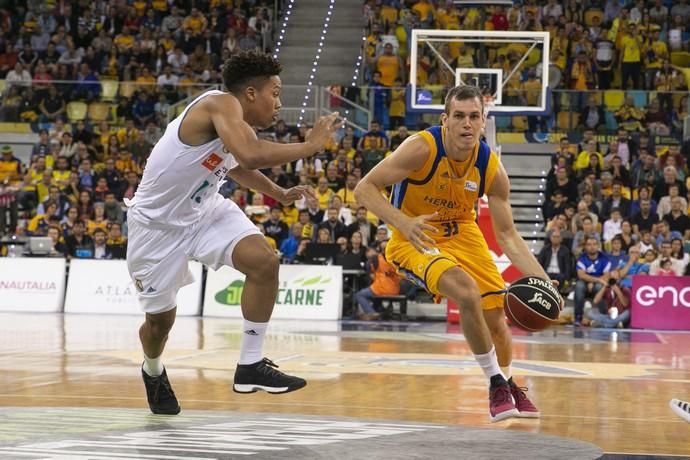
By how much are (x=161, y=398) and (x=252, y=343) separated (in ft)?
2.33

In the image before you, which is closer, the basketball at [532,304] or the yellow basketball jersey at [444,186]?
the basketball at [532,304]

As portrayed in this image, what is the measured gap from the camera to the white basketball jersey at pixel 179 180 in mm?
6445

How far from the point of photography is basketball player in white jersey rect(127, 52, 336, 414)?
6.43m

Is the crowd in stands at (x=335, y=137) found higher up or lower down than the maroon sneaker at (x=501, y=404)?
higher up

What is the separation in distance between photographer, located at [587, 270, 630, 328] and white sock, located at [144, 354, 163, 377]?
1093 centimetres

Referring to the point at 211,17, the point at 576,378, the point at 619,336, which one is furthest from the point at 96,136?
the point at 576,378

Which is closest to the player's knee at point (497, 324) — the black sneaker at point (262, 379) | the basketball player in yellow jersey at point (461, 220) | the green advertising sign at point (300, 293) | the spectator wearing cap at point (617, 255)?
the basketball player in yellow jersey at point (461, 220)

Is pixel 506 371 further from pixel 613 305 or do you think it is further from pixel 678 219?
pixel 678 219

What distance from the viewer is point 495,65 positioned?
18.2 meters

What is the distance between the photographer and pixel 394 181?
713cm

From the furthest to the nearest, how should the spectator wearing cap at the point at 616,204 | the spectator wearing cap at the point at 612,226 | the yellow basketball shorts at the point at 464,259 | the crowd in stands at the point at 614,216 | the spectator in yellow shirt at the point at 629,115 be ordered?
the spectator in yellow shirt at the point at 629,115, the spectator wearing cap at the point at 616,204, the spectator wearing cap at the point at 612,226, the crowd in stands at the point at 614,216, the yellow basketball shorts at the point at 464,259

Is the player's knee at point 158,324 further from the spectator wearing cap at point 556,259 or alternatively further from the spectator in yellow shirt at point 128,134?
the spectator in yellow shirt at point 128,134

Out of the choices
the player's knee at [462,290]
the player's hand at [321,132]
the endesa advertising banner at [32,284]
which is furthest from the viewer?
the endesa advertising banner at [32,284]

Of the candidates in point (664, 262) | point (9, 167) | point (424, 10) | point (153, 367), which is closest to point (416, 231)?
point (153, 367)
